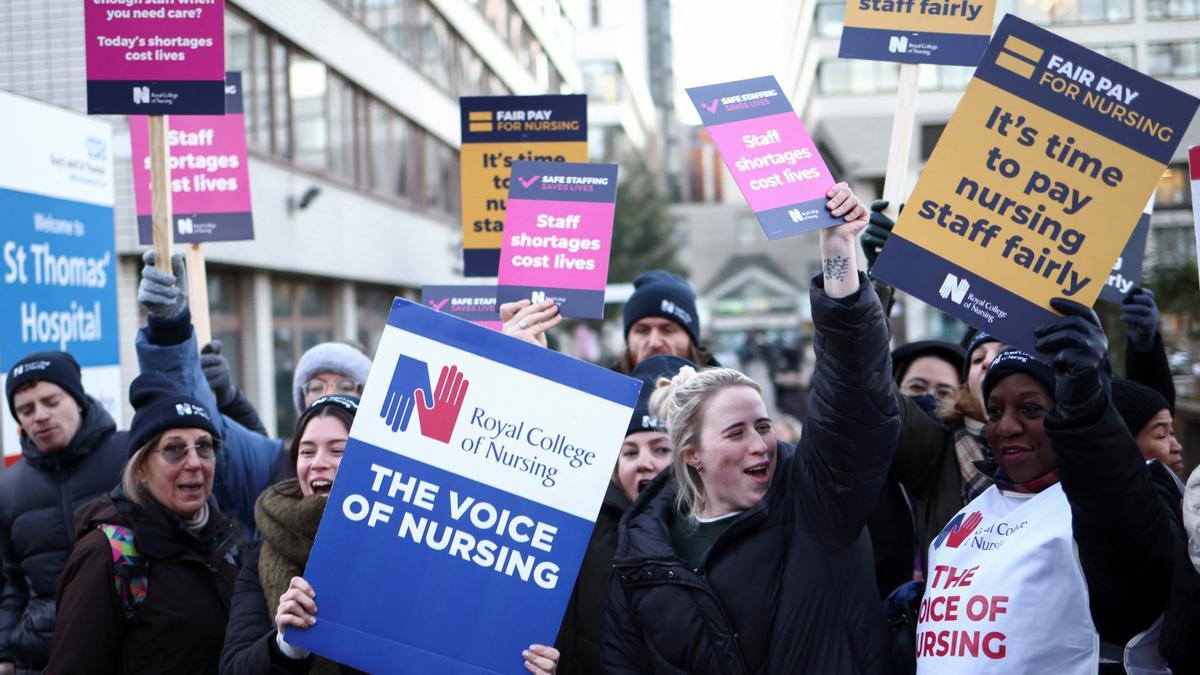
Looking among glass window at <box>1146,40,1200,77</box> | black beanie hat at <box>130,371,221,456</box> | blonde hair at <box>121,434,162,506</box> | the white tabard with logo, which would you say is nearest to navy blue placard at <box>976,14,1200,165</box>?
the white tabard with logo

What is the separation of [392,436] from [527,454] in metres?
0.37

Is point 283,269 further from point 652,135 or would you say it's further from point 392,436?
point 652,135

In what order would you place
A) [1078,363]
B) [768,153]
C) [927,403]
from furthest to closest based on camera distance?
1. [927,403]
2. [768,153]
3. [1078,363]

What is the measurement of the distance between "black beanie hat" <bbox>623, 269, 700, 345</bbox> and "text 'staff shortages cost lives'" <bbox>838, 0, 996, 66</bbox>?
1.41m

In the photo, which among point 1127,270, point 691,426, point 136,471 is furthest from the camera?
point 1127,270

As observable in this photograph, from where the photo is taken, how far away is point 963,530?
301cm

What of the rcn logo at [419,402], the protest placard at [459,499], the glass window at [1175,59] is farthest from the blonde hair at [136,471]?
the glass window at [1175,59]

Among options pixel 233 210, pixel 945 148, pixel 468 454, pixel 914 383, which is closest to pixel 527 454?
pixel 468 454

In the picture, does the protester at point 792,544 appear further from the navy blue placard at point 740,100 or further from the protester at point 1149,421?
the protester at point 1149,421

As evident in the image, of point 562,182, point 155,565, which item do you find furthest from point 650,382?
point 155,565

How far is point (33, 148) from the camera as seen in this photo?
599 cm

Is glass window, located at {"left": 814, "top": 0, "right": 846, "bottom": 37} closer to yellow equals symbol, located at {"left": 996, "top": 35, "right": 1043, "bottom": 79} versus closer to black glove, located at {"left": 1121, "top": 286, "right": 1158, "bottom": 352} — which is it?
black glove, located at {"left": 1121, "top": 286, "right": 1158, "bottom": 352}

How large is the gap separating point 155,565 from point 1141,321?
350 centimetres

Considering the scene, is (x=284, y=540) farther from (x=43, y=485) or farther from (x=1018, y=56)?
(x=1018, y=56)
